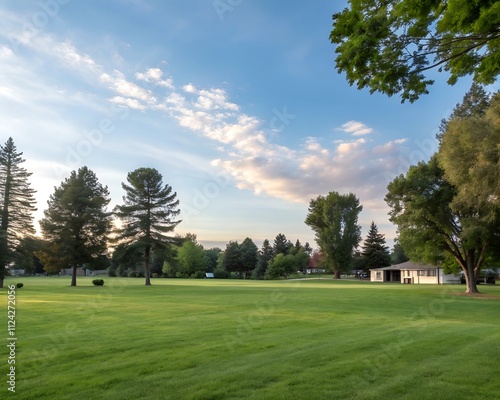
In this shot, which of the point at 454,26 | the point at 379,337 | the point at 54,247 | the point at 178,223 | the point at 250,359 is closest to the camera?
the point at 454,26

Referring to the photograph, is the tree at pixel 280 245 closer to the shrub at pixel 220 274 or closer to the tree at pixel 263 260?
the tree at pixel 263 260

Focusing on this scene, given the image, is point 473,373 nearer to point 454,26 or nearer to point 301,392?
point 301,392

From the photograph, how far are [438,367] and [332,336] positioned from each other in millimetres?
3703

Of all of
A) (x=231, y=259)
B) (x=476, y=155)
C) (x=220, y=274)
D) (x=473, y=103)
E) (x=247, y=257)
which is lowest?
(x=220, y=274)

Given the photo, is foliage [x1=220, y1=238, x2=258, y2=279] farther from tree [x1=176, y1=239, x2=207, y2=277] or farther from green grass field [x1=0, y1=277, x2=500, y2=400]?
green grass field [x1=0, y1=277, x2=500, y2=400]

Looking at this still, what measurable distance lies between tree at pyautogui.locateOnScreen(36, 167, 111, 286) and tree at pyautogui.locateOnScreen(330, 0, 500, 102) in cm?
4576

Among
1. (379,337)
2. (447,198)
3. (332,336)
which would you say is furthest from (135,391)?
(447,198)

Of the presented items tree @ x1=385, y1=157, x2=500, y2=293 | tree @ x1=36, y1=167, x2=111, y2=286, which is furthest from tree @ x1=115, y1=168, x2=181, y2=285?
tree @ x1=385, y1=157, x2=500, y2=293

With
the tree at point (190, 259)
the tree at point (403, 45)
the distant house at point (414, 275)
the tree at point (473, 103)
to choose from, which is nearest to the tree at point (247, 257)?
the tree at point (190, 259)

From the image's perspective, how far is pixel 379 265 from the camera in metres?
89.4

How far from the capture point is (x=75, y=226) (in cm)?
4744

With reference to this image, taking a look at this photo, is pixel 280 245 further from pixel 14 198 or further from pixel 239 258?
pixel 14 198

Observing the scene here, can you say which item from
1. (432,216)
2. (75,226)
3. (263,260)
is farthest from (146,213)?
(263,260)

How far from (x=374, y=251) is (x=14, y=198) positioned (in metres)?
71.7
